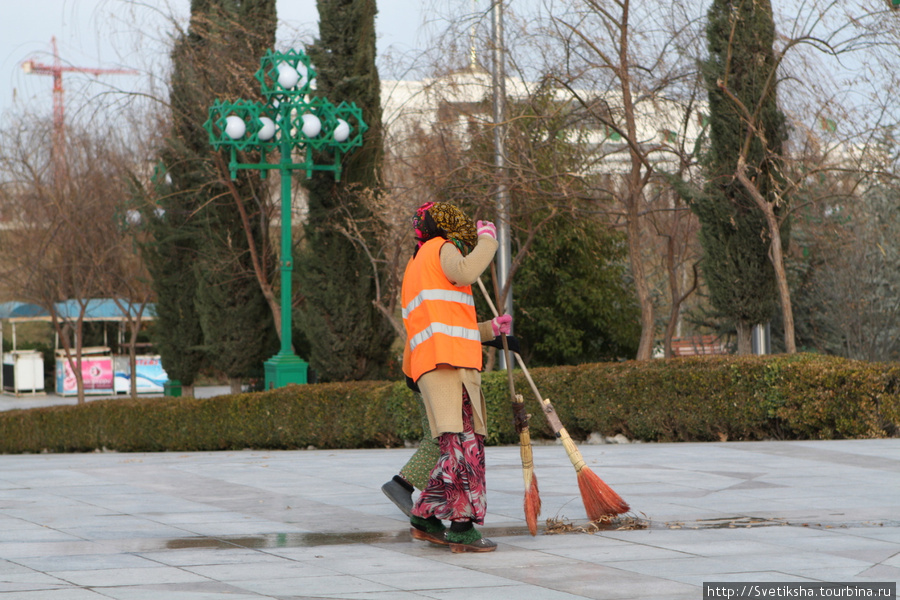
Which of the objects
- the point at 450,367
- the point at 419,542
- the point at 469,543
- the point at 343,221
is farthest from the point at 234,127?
the point at 469,543

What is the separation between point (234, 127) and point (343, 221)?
281cm

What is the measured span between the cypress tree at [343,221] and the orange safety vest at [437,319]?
9310 mm

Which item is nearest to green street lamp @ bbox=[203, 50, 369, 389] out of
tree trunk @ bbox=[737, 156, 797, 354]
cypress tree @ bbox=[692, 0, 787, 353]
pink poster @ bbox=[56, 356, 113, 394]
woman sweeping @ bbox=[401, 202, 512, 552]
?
cypress tree @ bbox=[692, 0, 787, 353]

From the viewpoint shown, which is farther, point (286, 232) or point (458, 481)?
point (286, 232)

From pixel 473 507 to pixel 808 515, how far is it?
1.98 m

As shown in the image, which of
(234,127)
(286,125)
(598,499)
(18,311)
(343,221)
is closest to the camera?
(598,499)

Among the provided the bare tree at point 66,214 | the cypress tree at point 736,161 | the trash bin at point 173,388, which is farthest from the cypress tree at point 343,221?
the cypress tree at point 736,161

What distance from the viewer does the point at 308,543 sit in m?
4.86

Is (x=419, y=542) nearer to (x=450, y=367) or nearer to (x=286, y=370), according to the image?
(x=450, y=367)

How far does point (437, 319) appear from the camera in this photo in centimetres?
488

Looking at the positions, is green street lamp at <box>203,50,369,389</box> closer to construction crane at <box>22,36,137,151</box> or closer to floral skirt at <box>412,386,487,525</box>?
construction crane at <box>22,36,137,151</box>

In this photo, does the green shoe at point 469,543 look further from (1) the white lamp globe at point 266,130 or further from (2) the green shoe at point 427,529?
(1) the white lamp globe at point 266,130

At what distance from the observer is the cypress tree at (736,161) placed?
11.8 meters

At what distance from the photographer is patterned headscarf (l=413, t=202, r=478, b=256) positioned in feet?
16.5
